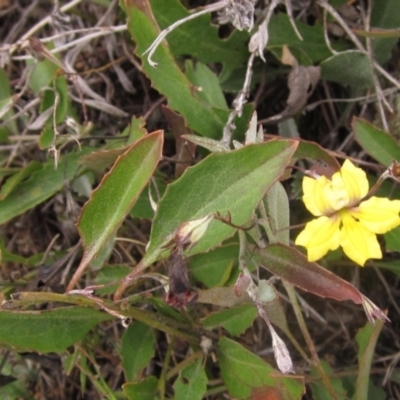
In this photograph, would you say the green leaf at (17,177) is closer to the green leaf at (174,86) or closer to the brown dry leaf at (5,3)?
the green leaf at (174,86)

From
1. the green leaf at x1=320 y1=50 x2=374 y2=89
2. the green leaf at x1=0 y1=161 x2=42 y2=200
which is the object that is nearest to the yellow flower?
the green leaf at x1=320 y1=50 x2=374 y2=89

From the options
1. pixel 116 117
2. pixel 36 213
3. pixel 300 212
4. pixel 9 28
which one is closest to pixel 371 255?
pixel 300 212

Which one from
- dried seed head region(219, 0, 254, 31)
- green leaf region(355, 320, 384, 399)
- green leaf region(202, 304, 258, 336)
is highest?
dried seed head region(219, 0, 254, 31)

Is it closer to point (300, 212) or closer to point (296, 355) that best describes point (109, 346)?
point (296, 355)

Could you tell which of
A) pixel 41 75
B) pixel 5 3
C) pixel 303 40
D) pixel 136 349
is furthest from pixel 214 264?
pixel 5 3

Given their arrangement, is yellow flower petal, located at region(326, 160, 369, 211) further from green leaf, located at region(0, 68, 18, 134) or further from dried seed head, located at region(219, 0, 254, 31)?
green leaf, located at region(0, 68, 18, 134)

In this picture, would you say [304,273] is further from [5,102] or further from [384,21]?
[5,102]

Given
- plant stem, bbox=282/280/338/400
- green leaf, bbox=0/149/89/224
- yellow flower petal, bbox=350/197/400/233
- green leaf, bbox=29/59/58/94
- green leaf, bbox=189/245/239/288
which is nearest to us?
yellow flower petal, bbox=350/197/400/233
